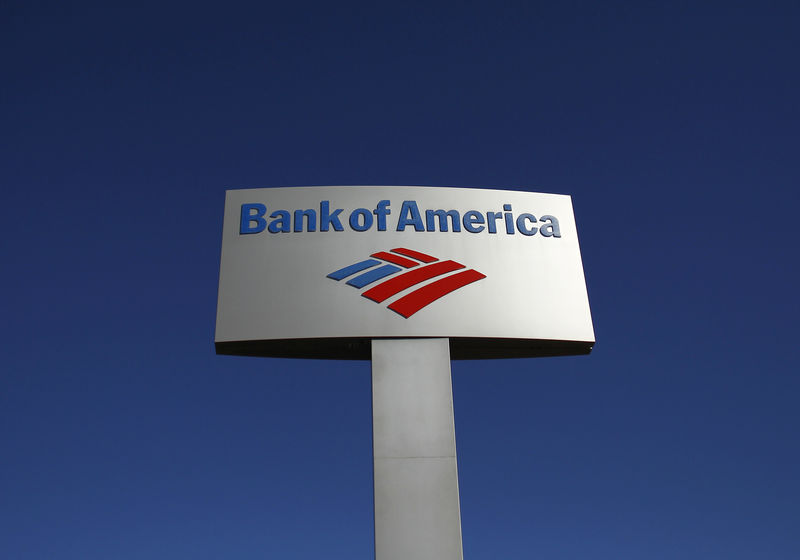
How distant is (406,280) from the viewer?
12188mm

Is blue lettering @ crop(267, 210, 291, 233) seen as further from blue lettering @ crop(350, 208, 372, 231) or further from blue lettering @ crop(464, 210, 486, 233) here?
blue lettering @ crop(464, 210, 486, 233)

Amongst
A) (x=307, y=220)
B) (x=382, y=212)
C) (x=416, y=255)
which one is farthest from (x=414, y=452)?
(x=307, y=220)

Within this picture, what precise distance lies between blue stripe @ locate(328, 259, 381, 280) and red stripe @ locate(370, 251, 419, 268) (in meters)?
0.12

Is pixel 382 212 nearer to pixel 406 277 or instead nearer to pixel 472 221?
pixel 406 277

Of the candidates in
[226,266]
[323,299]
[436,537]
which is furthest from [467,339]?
[226,266]

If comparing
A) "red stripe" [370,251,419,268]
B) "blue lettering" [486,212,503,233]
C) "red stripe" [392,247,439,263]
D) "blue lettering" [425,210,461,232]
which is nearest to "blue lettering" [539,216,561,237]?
"blue lettering" [486,212,503,233]

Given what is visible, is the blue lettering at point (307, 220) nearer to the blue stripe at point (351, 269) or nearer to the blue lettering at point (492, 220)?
the blue stripe at point (351, 269)

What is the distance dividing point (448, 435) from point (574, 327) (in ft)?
9.93

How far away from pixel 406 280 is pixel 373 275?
56 cm

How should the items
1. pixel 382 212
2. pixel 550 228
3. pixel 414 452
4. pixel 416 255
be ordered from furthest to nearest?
pixel 550 228, pixel 382 212, pixel 416 255, pixel 414 452

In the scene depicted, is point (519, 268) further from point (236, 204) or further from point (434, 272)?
point (236, 204)

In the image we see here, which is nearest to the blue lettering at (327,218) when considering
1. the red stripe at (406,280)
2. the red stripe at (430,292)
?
the red stripe at (406,280)

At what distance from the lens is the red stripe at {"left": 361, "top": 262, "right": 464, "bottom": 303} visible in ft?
39.4

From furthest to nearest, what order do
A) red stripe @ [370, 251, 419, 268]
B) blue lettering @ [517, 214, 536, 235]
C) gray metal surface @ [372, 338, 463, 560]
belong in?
1. blue lettering @ [517, 214, 536, 235]
2. red stripe @ [370, 251, 419, 268]
3. gray metal surface @ [372, 338, 463, 560]
